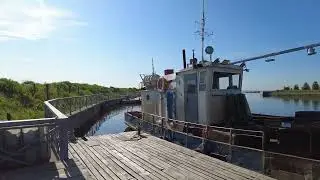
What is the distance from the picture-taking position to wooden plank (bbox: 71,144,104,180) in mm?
7605

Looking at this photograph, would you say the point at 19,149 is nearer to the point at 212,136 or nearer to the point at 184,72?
the point at 212,136

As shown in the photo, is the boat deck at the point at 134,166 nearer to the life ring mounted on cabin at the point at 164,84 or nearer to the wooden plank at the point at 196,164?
the wooden plank at the point at 196,164

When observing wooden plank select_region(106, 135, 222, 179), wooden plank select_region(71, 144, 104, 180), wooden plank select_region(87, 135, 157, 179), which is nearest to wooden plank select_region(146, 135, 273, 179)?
wooden plank select_region(106, 135, 222, 179)

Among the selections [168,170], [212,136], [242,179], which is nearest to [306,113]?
[212,136]

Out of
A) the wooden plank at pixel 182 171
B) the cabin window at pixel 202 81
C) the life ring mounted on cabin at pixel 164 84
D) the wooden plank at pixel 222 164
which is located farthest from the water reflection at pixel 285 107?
the wooden plank at pixel 182 171

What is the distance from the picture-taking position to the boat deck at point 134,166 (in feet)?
24.2

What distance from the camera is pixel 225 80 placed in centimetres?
1294

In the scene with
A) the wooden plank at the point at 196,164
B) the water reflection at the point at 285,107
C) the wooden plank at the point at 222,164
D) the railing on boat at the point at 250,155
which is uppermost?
the railing on boat at the point at 250,155

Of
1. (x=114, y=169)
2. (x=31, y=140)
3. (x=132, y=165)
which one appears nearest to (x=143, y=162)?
(x=132, y=165)

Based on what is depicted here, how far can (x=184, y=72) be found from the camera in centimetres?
1334

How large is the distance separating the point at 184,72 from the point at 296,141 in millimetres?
6556

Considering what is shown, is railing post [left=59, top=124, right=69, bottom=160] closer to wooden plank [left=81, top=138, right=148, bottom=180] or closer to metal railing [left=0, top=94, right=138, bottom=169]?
metal railing [left=0, top=94, right=138, bottom=169]

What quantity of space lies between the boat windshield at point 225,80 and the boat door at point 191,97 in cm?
81

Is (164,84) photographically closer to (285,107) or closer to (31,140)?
(31,140)
